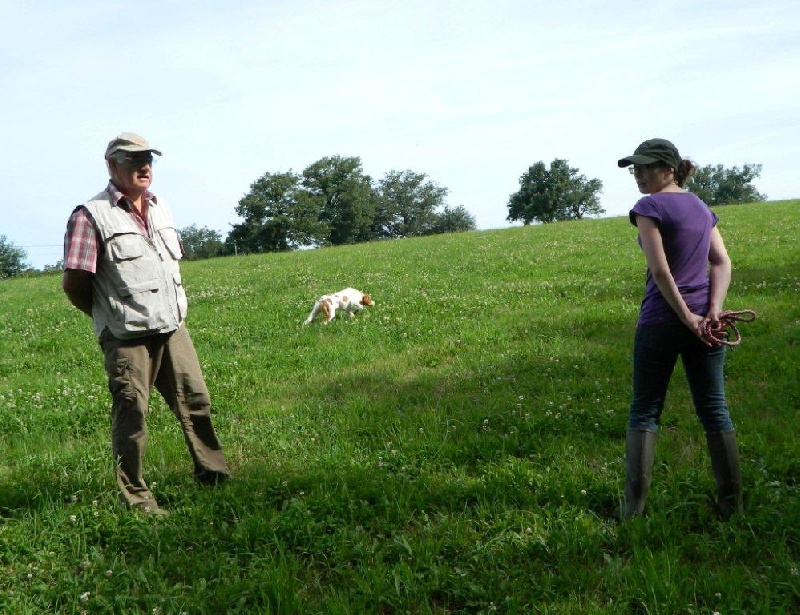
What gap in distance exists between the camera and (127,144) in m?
4.76

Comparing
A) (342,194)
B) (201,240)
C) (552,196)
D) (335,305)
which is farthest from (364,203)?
(335,305)

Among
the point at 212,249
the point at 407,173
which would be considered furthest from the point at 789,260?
the point at 212,249

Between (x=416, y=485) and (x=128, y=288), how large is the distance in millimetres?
2515

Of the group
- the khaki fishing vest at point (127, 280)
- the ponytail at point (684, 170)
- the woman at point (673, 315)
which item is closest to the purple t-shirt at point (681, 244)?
the woman at point (673, 315)

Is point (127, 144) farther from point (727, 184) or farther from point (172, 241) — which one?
point (727, 184)

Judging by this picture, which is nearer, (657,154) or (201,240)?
(657,154)

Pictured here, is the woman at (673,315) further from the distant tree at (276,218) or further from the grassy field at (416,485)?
the distant tree at (276,218)

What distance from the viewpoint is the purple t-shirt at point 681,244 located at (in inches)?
161

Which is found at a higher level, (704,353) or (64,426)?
(704,353)

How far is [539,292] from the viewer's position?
13.0 metres

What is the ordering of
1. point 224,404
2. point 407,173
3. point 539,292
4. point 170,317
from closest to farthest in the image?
point 170,317, point 224,404, point 539,292, point 407,173

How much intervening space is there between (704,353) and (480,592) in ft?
6.38

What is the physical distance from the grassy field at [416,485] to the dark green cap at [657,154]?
7.15 ft

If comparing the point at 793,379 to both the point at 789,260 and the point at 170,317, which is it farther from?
the point at 789,260
